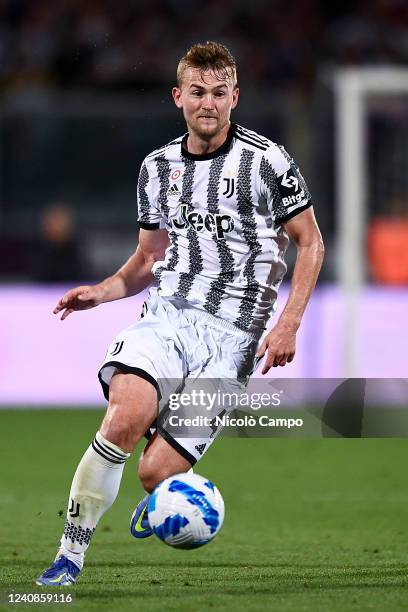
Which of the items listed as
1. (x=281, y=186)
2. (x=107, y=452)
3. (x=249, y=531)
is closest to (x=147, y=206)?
(x=281, y=186)

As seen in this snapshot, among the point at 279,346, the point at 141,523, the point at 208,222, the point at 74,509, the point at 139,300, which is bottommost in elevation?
the point at 139,300

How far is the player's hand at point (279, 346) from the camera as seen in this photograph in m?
4.76

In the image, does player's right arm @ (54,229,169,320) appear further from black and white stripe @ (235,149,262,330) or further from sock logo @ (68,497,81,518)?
sock logo @ (68,497,81,518)

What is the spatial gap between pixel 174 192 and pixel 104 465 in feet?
3.74

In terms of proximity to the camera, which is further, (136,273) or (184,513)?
(136,273)

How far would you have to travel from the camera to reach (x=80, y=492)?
16.0 feet

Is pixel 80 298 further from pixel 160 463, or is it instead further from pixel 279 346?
pixel 279 346

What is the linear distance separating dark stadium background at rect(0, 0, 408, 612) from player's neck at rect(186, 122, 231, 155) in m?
1.71

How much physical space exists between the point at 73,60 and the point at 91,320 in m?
4.64

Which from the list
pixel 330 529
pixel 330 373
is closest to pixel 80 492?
pixel 330 529

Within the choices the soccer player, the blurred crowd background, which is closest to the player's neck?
the soccer player

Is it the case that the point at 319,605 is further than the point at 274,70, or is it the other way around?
the point at 274,70

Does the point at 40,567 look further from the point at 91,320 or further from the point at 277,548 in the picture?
the point at 91,320

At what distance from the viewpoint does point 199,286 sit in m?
5.19
